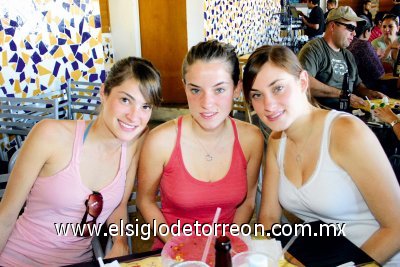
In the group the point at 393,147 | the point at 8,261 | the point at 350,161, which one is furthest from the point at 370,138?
the point at 393,147

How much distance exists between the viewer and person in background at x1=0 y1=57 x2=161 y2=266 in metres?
1.55

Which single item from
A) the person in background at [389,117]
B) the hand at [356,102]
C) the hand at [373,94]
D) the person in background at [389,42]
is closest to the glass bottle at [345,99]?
the hand at [356,102]

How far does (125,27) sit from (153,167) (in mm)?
5019

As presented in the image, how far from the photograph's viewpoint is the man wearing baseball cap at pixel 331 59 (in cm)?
387

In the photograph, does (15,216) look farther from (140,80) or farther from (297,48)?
(297,48)

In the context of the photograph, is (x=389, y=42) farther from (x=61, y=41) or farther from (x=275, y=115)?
(x=275, y=115)

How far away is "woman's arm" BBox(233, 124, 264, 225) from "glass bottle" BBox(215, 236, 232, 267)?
0.87 metres

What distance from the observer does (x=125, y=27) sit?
20.6 ft

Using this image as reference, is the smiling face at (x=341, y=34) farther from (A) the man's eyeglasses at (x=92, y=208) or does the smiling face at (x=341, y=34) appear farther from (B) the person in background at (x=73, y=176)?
(A) the man's eyeglasses at (x=92, y=208)

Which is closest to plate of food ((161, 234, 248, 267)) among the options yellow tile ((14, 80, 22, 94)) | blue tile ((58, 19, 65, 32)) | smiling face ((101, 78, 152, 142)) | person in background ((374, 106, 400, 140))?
smiling face ((101, 78, 152, 142))

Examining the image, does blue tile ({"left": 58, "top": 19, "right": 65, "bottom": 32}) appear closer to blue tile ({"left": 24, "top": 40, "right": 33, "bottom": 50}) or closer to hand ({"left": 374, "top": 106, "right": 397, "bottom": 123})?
blue tile ({"left": 24, "top": 40, "right": 33, "bottom": 50})

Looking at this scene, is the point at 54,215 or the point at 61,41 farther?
the point at 61,41

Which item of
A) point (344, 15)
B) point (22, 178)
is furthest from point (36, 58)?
point (344, 15)

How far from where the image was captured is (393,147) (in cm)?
303
